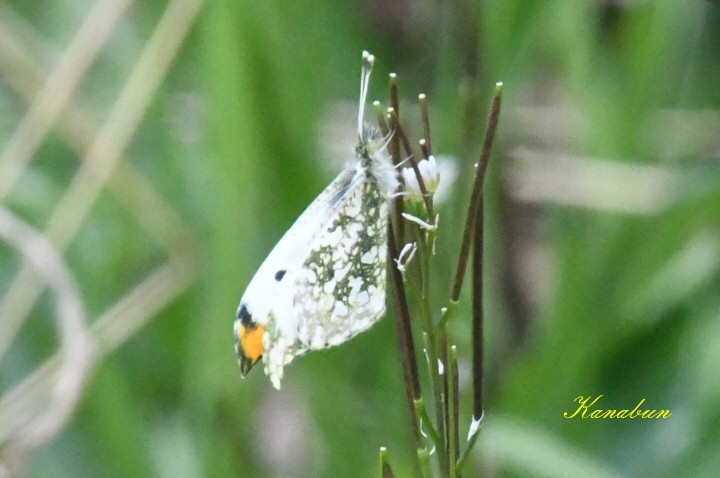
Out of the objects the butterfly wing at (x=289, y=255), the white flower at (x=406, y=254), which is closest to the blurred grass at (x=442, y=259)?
the butterfly wing at (x=289, y=255)

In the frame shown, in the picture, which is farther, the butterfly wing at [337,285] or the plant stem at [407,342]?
the butterfly wing at [337,285]

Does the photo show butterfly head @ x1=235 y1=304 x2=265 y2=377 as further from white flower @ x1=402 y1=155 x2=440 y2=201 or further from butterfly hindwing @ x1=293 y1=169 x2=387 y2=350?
white flower @ x1=402 y1=155 x2=440 y2=201

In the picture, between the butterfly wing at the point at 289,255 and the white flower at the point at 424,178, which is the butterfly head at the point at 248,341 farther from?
the white flower at the point at 424,178

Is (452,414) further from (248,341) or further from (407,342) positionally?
(248,341)

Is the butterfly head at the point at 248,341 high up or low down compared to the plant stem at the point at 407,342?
down
